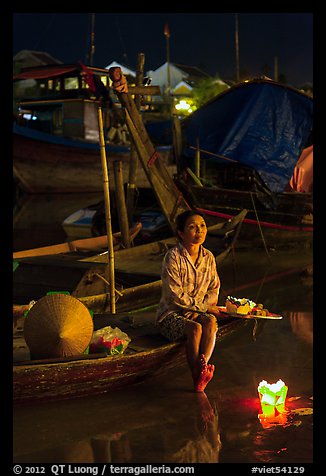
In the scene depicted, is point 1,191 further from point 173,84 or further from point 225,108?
point 173,84

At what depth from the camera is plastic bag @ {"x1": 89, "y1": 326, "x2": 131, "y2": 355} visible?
4910mm

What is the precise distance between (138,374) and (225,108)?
8.03m

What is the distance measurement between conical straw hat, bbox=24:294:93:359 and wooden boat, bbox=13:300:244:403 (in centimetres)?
11

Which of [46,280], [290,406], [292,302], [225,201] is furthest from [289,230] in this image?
[290,406]

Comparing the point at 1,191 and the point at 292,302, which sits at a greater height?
the point at 1,191

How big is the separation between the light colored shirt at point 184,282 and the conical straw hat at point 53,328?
31.1 inches

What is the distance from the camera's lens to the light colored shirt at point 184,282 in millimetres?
5059

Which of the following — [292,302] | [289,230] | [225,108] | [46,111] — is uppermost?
[46,111]

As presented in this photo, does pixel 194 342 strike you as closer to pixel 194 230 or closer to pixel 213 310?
pixel 213 310

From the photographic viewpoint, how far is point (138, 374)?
494 cm

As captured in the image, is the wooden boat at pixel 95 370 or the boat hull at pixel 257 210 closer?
the wooden boat at pixel 95 370

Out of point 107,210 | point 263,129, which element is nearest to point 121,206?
point 107,210

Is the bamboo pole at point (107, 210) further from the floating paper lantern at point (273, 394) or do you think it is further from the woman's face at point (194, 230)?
the floating paper lantern at point (273, 394)

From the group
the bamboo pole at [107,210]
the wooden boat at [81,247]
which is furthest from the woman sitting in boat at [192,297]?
the wooden boat at [81,247]
